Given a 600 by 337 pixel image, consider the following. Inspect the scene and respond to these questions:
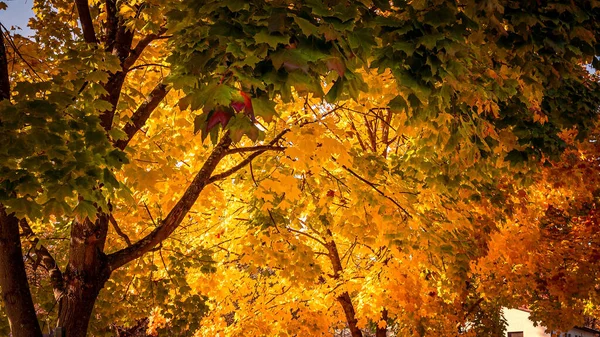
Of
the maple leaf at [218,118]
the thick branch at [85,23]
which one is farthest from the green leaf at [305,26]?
the thick branch at [85,23]

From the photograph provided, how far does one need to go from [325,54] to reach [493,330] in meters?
21.2

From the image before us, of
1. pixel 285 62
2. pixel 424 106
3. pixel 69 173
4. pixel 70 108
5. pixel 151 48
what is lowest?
pixel 285 62

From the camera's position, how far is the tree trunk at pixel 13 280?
565cm

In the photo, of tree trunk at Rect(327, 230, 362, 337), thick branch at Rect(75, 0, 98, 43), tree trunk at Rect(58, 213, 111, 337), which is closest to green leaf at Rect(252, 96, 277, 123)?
tree trunk at Rect(58, 213, 111, 337)

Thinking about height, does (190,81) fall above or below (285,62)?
above

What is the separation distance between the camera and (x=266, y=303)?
1202 centimetres

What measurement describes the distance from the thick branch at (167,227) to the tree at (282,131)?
3cm

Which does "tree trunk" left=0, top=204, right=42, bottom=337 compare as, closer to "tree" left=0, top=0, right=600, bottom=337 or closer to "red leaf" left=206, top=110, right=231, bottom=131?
"tree" left=0, top=0, right=600, bottom=337

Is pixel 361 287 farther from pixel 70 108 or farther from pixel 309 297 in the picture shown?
pixel 70 108

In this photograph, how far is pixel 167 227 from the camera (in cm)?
679

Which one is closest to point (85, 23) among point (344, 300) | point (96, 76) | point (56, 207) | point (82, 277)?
point (96, 76)

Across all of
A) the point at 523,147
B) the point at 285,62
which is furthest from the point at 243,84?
the point at 523,147

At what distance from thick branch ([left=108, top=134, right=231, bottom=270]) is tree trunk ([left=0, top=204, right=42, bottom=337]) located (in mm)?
1020

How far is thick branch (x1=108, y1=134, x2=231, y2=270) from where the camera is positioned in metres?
6.54
